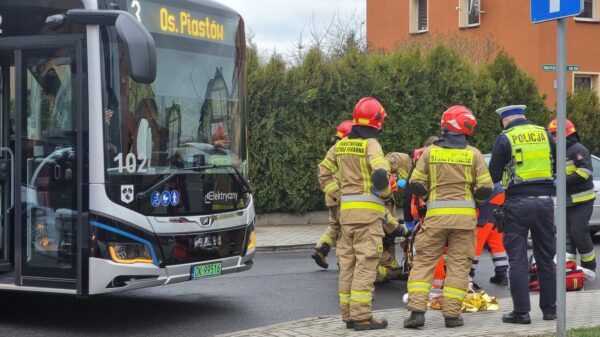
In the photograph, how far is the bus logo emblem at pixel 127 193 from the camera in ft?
26.0

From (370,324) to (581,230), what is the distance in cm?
407

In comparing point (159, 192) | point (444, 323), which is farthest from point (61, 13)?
point (444, 323)

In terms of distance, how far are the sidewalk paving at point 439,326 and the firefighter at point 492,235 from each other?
5.68 feet

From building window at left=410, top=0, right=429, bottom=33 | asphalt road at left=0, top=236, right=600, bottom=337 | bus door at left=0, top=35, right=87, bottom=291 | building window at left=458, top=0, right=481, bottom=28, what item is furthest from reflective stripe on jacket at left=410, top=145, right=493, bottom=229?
building window at left=410, top=0, right=429, bottom=33

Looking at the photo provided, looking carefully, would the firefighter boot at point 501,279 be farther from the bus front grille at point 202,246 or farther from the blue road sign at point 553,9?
the blue road sign at point 553,9

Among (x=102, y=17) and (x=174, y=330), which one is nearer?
(x=102, y=17)

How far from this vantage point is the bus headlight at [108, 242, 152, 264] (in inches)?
309

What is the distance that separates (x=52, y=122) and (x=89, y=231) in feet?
3.50

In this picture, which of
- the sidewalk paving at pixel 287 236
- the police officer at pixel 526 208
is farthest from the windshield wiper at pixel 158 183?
the sidewalk paving at pixel 287 236

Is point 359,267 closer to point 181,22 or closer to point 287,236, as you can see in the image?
point 181,22

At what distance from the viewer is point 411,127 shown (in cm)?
1917

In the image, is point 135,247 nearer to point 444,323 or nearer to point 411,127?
point 444,323

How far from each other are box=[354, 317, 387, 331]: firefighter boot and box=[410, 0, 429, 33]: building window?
2652 centimetres

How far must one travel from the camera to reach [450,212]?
7836mm
